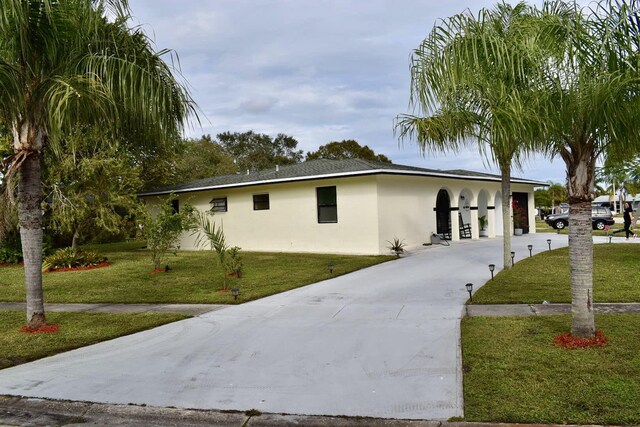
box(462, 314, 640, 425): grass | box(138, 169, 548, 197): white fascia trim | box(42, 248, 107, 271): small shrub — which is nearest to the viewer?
box(462, 314, 640, 425): grass

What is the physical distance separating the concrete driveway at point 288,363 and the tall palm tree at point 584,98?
1.96 m

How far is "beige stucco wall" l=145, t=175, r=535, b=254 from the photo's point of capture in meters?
16.7

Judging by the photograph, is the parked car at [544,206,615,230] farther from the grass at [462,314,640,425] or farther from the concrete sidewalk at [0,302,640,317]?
the grass at [462,314,640,425]

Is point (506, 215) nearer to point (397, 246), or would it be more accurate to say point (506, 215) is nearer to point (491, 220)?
point (397, 246)

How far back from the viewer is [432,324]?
6797 millimetres

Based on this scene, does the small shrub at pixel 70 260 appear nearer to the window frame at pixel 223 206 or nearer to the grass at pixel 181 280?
the grass at pixel 181 280

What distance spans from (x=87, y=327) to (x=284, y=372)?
401 centimetres

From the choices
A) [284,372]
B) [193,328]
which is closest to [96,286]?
[193,328]

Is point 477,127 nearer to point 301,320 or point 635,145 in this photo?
point 635,145

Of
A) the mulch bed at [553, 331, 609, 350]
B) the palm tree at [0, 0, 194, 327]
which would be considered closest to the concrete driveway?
the mulch bed at [553, 331, 609, 350]

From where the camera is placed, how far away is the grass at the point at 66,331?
6062 millimetres

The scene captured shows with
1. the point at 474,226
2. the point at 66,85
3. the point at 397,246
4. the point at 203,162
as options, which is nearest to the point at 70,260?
the point at 397,246

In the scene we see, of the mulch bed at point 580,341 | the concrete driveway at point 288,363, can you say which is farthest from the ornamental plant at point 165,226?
the mulch bed at point 580,341

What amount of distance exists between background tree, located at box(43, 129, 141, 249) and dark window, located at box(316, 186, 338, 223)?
265 inches
